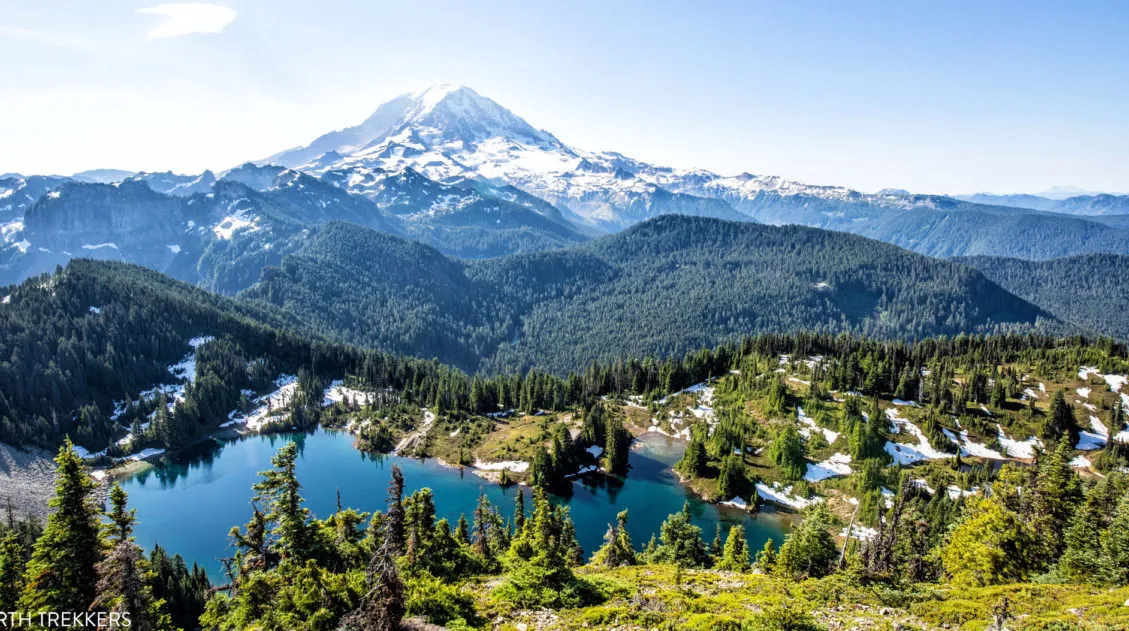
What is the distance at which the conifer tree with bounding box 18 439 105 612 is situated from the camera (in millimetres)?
31531

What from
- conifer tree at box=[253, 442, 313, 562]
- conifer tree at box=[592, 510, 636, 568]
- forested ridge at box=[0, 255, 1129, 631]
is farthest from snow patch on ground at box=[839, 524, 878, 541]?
conifer tree at box=[253, 442, 313, 562]

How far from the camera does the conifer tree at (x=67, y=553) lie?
31.5 metres

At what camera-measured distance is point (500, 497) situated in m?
122

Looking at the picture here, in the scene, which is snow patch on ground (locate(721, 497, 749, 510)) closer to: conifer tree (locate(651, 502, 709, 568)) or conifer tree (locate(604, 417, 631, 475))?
conifer tree (locate(604, 417, 631, 475))

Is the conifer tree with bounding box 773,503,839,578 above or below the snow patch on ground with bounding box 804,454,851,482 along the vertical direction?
above

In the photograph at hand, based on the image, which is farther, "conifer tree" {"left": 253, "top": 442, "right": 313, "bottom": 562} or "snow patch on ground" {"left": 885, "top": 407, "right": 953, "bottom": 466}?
"snow patch on ground" {"left": 885, "top": 407, "right": 953, "bottom": 466}

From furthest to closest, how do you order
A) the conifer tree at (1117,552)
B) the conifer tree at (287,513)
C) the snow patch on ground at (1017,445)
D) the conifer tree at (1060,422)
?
the conifer tree at (1060,422) < the snow patch on ground at (1017,445) < the conifer tree at (287,513) < the conifer tree at (1117,552)

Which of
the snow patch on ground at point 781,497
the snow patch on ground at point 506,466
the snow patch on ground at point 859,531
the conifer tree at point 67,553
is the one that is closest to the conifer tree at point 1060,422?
the snow patch on ground at point 859,531

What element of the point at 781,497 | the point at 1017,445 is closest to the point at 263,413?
the point at 781,497

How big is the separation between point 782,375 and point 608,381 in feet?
200

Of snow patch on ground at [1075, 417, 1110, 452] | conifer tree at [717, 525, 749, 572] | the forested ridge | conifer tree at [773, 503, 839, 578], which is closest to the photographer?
the forested ridge

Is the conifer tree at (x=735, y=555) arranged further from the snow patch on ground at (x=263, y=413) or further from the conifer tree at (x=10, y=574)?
the snow patch on ground at (x=263, y=413)

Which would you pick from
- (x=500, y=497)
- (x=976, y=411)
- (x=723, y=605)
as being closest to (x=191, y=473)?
Answer: (x=500, y=497)

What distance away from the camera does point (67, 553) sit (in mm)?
32062
